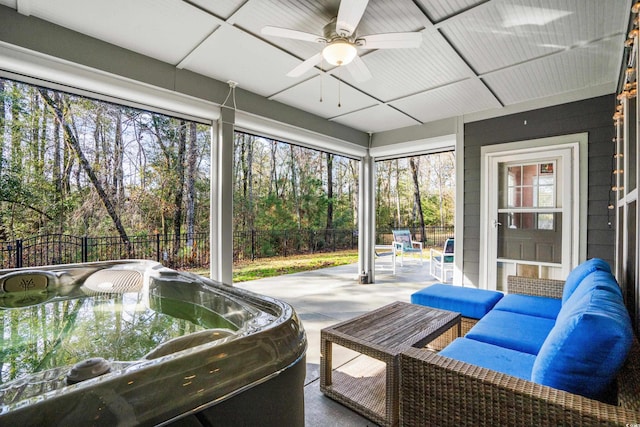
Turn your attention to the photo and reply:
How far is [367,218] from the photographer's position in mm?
5285

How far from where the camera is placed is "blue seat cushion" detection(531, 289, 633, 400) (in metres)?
0.93

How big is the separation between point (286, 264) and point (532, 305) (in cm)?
598

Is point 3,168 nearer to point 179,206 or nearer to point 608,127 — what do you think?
point 179,206

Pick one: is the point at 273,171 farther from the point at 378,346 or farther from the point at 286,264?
the point at 378,346

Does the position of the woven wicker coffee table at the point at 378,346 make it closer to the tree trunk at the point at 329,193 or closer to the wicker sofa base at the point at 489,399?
the wicker sofa base at the point at 489,399

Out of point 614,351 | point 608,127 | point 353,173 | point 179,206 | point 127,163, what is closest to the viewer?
point 614,351

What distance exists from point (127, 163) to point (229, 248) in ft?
9.75

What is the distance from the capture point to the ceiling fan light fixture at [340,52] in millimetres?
2104

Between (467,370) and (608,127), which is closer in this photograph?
(467,370)

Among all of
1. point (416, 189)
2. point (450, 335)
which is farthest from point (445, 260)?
point (416, 189)

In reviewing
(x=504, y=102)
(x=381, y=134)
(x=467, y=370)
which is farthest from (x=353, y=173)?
(x=467, y=370)

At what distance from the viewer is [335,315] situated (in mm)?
3541

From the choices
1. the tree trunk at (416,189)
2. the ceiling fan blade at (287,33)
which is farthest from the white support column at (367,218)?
the tree trunk at (416,189)

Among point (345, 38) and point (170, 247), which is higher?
point (345, 38)
